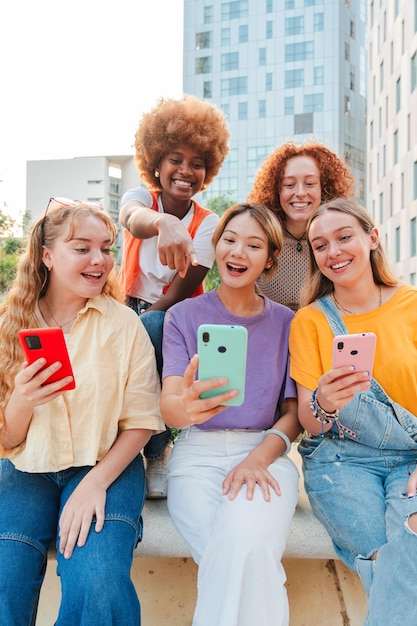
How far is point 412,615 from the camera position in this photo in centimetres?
167

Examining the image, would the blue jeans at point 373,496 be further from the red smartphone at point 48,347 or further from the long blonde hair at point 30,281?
the long blonde hair at point 30,281

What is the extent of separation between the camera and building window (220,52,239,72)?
5897 centimetres

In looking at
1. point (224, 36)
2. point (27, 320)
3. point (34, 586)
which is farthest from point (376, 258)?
point (224, 36)

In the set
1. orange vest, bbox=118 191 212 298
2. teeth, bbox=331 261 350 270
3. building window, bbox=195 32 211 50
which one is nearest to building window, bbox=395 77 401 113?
orange vest, bbox=118 191 212 298

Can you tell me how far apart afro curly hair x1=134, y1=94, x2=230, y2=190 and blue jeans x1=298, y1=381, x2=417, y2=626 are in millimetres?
2066

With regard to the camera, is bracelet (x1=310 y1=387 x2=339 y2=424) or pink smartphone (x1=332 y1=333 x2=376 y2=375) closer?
pink smartphone (x1=332 y1=333 x2=376 y2=375)

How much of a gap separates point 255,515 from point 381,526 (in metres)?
0.47

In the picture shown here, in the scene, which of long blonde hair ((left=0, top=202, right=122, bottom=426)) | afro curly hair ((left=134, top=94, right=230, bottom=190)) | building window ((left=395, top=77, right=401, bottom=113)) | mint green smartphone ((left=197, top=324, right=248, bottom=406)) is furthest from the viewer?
building window ((left=395, top=77, right=401, bottom=113))

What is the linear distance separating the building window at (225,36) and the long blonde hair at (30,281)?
212ft

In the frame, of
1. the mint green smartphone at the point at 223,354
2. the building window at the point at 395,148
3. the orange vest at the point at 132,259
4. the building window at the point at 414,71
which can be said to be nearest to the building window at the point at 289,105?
the building window at the point at 395,148

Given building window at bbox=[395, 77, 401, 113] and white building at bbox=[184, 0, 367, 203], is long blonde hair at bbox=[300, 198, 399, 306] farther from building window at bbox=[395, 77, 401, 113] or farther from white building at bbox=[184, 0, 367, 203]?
white building at bbox=[184, 0, 367, 203]

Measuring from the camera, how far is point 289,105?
2253 inches

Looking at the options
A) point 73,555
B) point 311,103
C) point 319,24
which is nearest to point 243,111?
point 311,103

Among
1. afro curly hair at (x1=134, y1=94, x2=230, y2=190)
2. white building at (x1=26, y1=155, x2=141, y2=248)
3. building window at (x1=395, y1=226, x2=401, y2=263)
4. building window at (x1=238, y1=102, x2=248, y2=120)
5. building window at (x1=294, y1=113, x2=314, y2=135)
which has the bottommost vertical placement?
afro curly hair at (x1=134, y1=94, x2=230, y2=190)
